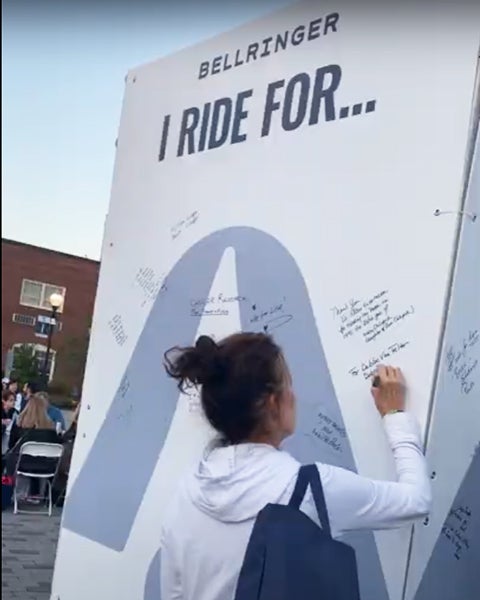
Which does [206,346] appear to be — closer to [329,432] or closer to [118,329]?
[329,432]

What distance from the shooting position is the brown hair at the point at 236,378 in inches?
74.9

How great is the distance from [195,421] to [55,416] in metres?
8.39

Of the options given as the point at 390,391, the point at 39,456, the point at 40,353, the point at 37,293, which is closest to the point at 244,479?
the point at 390,391

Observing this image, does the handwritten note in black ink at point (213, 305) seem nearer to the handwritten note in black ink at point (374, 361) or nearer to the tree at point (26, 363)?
the handwritten note in black ink at point (374, 361)

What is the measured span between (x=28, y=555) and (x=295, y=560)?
6118 mm

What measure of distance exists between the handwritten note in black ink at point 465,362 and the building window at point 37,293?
2.70 m

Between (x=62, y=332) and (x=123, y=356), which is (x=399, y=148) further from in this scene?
(x=62, y=332)

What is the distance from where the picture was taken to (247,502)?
6.01ft

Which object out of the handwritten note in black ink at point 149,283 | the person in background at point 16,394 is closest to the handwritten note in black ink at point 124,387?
the handwritten note in black ink at point 149,283

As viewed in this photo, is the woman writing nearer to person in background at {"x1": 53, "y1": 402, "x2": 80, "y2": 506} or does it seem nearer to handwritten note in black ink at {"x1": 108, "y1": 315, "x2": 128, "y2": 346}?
handwritten note in black ink at {"x1": 108, "y1": 315, "x2": 128, "y2": 346}

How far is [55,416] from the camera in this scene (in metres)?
10.7

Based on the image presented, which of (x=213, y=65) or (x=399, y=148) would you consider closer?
(x=399, y=148)

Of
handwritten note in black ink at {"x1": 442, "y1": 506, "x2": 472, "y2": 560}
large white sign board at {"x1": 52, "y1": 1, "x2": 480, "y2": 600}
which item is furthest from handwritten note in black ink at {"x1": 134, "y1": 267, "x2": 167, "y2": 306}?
handwritten note in black ink at {"x1": 442, "y1": 506, "x2": 472, "y2": 560}

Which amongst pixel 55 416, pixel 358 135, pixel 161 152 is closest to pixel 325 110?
pixel 358 135
